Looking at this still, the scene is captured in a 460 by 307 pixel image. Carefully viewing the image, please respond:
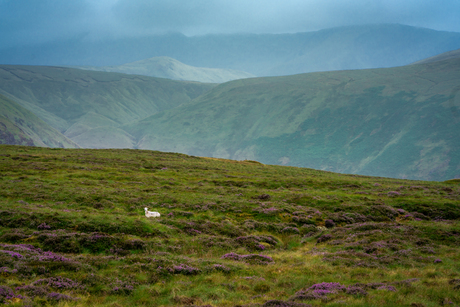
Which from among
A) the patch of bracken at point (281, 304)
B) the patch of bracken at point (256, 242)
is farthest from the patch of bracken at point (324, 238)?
the patch of bracken at point (281, 304)

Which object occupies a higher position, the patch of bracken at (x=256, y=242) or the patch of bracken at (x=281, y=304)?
the patch of bracken at (x=281, y=304)

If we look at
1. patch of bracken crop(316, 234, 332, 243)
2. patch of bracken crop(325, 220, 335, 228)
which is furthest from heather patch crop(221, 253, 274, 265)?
patch of bracken crop(325, 220, 335, 228)

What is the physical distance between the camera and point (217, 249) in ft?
68.4

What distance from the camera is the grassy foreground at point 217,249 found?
12.8m

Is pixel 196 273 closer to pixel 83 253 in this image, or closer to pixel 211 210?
pixel 83 253

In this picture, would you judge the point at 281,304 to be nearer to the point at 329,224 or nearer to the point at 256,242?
the point at 256,242

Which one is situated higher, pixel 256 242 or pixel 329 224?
pixel 329 224

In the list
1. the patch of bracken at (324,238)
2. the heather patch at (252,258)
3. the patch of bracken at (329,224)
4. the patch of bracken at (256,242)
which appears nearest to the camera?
the heather patch at (252,258)

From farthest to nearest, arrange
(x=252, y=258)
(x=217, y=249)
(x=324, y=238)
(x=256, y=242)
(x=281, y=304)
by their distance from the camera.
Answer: (x=324, y=238), (x=256, y=242), (x=217, y=249), (x=252, y=258), (x=281, y=304)

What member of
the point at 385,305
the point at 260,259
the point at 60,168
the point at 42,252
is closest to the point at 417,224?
the point at 260,259

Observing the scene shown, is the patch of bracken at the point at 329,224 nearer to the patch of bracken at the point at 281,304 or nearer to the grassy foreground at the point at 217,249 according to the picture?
the grassy foreground at the point at 217,249

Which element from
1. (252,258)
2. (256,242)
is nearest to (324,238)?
(256,242)

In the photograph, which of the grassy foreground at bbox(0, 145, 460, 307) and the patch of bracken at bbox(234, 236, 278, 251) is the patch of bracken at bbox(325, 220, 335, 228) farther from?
the patch of bracken at bbox(234, 236, 278, 251)

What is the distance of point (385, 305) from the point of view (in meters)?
11.1
